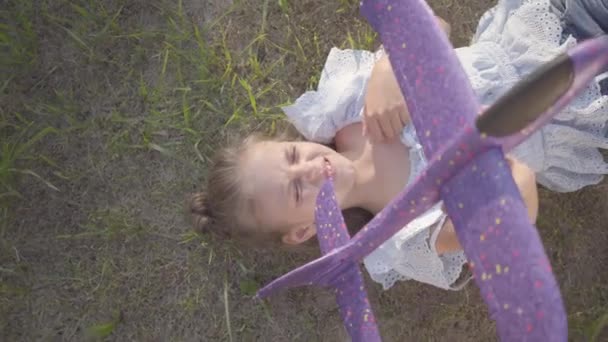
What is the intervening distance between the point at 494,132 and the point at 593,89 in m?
0.84

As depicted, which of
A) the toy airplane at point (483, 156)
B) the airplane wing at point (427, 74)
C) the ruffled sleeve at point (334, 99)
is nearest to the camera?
the toy airplane at point (483, 156)

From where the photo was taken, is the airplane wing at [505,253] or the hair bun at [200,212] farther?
the hair bun at [200,212]

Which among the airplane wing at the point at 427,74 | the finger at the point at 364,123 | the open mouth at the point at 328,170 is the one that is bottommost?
the open mouth at the point at 328,170

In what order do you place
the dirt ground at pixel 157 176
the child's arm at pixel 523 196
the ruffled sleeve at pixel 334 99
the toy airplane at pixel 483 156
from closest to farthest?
the toy airplane at pixel 483 156
the child's arm at pixel 523 196
the ruffled sleeve at pixel 334 99
the dirt ground at pixel 157 176

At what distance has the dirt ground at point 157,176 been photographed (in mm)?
1771

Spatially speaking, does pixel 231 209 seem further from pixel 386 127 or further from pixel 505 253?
pixel 505 253

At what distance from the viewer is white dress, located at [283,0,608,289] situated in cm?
144

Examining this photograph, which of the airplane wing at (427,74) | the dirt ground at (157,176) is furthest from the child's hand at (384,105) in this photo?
the airplane wing at (427,74)

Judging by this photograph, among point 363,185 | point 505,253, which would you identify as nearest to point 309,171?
point 363,185

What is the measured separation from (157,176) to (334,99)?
1.90ft

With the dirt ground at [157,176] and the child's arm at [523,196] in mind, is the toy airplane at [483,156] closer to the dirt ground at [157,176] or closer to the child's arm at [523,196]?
the child's arm at [523,196]

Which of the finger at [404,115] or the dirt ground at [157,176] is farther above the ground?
the finger at [404,115]

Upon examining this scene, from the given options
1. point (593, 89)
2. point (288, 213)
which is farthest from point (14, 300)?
point (593, 89)

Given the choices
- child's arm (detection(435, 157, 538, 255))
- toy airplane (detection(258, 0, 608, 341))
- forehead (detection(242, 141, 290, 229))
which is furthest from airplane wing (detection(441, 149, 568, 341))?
forehead (detection(242, 141, 290, 229))
